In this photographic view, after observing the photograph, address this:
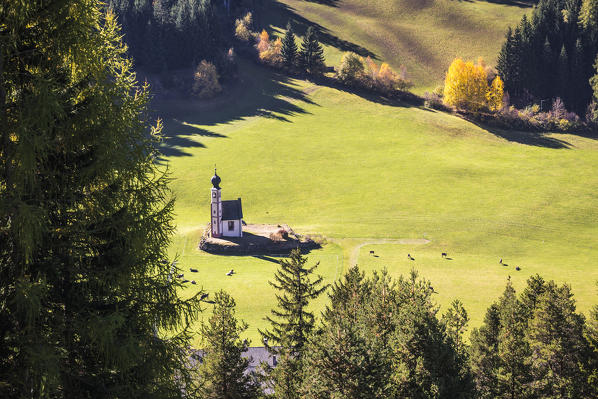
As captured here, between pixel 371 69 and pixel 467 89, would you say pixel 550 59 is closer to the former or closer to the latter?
pixel 467 89

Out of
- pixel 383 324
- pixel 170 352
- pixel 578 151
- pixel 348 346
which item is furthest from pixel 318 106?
pixel 170 352

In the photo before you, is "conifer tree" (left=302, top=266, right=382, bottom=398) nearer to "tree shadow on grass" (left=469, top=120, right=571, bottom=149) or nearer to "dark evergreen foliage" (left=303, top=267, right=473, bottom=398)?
"dark evergreen foliage" (left=303, top=267, right=473, bottom=398)

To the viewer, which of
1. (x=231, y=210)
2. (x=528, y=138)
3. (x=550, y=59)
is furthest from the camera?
(x=550, y=59)

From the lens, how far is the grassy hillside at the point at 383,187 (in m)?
67.4

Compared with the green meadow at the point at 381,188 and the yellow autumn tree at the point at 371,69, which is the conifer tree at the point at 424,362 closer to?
the green meadow at the point at 381,188

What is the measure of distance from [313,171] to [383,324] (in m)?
72.2

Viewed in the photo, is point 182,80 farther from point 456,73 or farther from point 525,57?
point 525,57

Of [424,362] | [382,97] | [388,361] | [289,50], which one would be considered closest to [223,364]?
[388,361]

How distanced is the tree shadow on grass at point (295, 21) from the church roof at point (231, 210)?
91.2m

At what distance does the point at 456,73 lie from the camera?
12538 centimetres

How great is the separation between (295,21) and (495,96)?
232 feet

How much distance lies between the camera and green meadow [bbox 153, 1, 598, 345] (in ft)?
219

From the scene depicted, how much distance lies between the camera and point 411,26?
558 ft

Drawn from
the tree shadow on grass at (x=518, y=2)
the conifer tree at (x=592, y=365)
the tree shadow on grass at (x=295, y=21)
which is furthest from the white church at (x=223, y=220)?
the tree shadow on grass at (x=518, y=2)
